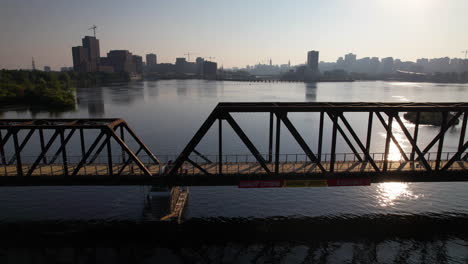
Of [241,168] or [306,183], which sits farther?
[241,168]

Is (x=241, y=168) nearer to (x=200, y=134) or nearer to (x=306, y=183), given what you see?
(x=200, y=134)

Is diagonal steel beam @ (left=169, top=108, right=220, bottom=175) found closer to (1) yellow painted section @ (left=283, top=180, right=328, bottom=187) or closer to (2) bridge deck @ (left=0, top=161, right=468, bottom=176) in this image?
(2) bridge deck @ (left=0, top=161, right=468, bottom=176)

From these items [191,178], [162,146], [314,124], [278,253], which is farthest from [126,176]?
[314,124]

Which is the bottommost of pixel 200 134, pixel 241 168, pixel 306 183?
pixel 306 183

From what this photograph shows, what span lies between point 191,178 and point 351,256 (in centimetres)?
1723

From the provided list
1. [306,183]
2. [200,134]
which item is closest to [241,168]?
[200,134]

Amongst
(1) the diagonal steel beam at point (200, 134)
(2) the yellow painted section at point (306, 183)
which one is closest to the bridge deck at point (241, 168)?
(2) the yellow painted section at point (306, 183)

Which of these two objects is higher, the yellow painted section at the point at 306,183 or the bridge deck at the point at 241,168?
the bridge deck at the point at 241,168

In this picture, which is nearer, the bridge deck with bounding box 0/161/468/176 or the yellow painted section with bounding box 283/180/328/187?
the yellow painted section with bounding box 283/180/328/187

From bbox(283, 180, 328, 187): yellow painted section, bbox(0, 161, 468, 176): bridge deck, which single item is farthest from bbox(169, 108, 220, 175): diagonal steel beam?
bbox(283, 180, 328, 187): yellow painted section

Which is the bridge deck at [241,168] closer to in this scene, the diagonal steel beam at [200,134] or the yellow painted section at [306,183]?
the yellow painted section at [306,183]

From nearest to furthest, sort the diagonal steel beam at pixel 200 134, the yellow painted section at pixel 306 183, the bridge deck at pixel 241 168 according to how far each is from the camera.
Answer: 1. the diagonal steel beam at pixel 200 134
2. the yellow painted section at pixel 306 183
3. the bridge deck at pixel 241 168

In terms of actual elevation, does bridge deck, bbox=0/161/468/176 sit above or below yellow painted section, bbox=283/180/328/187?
above

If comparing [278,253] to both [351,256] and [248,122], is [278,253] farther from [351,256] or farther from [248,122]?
[248,122]
